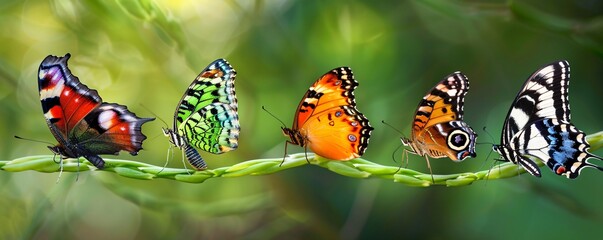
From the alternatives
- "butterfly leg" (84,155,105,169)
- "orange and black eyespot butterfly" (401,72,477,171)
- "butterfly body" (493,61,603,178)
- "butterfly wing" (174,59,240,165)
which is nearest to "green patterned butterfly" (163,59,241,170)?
"butterfly wing" (174,59,240,165)

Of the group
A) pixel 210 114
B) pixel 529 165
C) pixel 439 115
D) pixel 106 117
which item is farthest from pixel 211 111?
pixel 529 165

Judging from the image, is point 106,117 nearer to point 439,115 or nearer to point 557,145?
point 439,115

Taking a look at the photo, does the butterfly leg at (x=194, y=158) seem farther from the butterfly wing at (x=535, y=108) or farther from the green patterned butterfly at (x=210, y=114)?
the butterfly wing at (x=535, y=108)

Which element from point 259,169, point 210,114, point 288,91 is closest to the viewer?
point 259,169

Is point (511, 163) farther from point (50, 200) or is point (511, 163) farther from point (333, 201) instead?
point (50, 200)

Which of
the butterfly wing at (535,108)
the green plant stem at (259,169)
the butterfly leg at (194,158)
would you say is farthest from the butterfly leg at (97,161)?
the butterfly wing at (535,108)

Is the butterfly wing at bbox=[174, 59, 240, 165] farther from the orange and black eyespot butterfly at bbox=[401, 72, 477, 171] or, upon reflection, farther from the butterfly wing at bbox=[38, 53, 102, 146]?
the orange and black eyespot butterfly at bbox=[401, 72, 477, 171]

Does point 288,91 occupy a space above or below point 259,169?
above
